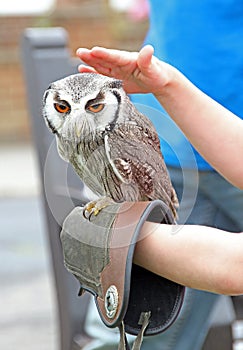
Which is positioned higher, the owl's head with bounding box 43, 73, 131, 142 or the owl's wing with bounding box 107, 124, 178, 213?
the owl's head with bounding box 43, 73, 131, 142

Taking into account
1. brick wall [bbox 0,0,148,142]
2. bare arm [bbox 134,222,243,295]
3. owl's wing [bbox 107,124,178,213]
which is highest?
brick wall [bbox 0,0,148,142]

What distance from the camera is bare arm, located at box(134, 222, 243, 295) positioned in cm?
126

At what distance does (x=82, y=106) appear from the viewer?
42.8 inches

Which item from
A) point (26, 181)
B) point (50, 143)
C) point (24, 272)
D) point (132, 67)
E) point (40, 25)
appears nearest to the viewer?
point (132, 67)

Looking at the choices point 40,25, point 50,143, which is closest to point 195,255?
point 50,143

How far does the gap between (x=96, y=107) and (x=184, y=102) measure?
0.34 m

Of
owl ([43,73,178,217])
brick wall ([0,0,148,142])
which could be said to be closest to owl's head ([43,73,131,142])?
Result: owl ([43,73,178,217])

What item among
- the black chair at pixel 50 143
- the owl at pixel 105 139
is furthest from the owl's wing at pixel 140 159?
the black chair at pixel 50 143

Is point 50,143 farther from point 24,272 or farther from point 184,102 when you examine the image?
point 24,272

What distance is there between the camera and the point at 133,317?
132 centimetres

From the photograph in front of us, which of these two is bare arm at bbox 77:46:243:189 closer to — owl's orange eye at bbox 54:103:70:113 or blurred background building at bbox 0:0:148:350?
owl's orange eye at bbox 54:103:70:113

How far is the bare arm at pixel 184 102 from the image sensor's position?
4.36 ft

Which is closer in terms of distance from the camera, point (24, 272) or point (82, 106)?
point (82, 106)

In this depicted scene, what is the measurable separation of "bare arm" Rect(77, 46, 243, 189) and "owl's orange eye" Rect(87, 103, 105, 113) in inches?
8.2
